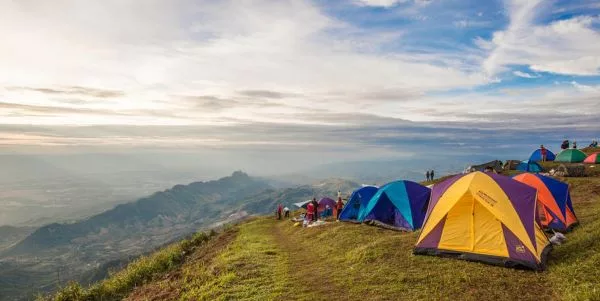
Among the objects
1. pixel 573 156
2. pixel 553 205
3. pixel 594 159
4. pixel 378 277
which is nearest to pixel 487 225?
pixel 378 277

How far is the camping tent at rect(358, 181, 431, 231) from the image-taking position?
26.8m

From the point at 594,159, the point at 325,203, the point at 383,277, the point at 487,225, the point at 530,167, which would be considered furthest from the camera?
→ the point at 530,167

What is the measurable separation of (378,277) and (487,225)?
19.0 feet

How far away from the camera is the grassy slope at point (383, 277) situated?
12352mm

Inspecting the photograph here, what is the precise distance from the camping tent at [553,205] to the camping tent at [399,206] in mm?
7424

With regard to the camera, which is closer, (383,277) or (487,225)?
(383,277)

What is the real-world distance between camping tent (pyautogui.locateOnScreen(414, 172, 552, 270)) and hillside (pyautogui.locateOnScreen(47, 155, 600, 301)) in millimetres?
587

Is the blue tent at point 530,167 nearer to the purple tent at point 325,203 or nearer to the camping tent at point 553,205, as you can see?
the purple tent at point 325,203

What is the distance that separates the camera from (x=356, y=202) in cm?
3306

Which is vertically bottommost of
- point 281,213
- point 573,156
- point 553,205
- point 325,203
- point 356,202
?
point 281,213

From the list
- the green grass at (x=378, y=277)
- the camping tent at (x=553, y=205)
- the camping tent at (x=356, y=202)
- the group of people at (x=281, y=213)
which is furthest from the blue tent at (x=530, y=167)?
the group of people at (x=281, y=213)

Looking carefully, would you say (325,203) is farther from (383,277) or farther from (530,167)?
(383,277)

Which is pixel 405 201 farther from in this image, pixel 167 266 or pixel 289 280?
pixel 167 266

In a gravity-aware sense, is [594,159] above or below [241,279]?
above
